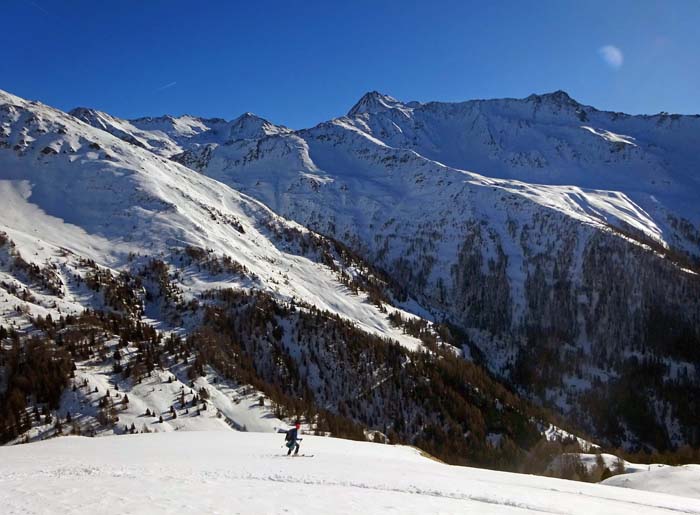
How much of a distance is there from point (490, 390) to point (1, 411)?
104 meters

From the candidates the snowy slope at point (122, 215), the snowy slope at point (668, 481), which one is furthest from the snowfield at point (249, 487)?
the snowy slope at point (122, 215)

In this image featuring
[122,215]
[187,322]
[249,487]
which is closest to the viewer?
[249,487]

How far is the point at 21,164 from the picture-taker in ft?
497

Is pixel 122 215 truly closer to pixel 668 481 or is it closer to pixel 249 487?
pixel 249 487

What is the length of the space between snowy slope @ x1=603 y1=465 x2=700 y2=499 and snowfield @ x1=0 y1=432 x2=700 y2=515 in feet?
25.1

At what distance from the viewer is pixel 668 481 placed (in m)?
37.2

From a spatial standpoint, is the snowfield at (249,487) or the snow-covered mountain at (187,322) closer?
the snowfield at (249,487)

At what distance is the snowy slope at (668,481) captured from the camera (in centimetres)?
3469

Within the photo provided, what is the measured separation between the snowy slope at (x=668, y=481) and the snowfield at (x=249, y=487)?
7650 millimetres

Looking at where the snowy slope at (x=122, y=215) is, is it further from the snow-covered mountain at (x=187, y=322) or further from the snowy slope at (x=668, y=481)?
the snowy slope at (x=668, y=481)

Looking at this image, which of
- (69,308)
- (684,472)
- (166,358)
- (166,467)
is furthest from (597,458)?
(69,308)

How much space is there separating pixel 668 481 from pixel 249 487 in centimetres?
3463

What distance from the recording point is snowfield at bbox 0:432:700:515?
718 inches

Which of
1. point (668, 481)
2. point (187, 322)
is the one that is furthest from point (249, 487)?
point (187, 322)
